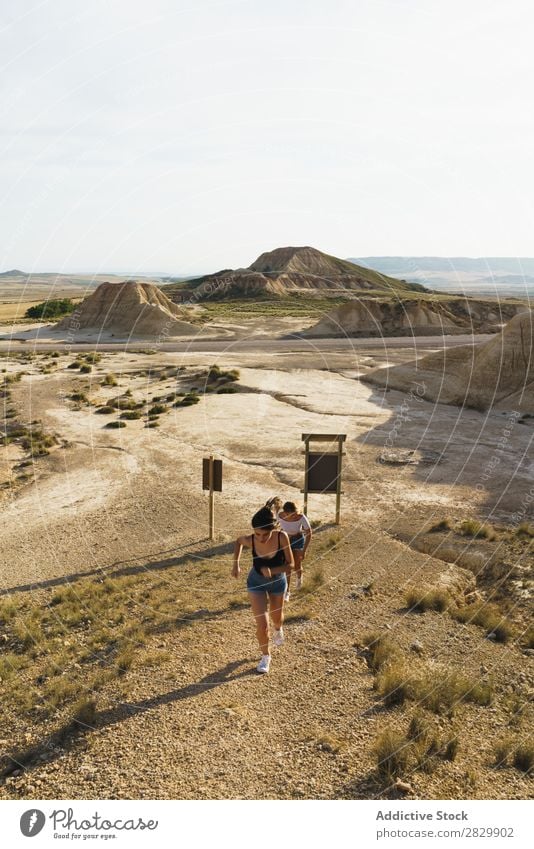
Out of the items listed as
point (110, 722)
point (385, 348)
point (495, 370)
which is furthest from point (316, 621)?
point (385, 348)

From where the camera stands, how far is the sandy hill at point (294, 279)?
13750 cm

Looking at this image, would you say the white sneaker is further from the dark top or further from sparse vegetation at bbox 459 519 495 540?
sparse vegetation at bbox 459 519 495 540

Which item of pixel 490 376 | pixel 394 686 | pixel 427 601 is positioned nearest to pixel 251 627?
pixel 394 686

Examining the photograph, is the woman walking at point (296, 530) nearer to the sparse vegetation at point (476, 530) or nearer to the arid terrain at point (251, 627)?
the arid terrain at point (251, 627)

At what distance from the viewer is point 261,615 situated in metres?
8.68

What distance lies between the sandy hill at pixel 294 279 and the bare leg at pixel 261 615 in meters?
116

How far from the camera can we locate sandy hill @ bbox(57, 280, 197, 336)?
239 feet

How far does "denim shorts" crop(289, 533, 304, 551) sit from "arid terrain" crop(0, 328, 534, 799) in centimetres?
120

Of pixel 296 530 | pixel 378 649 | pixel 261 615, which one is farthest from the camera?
pixel 296 530

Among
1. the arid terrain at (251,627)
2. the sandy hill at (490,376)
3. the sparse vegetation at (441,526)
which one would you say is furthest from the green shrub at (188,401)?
the sparse vegetation at (441,526)

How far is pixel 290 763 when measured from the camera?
23.8 feet

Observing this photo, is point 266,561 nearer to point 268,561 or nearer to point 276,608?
point 268,561

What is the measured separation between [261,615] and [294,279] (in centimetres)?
14670

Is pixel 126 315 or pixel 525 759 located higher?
pixel 126 315
